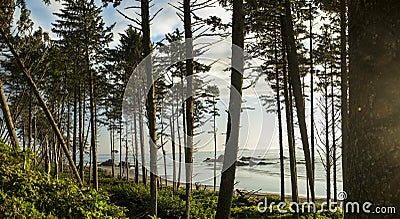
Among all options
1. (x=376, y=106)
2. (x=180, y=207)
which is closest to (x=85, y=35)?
(x=180, y=207)

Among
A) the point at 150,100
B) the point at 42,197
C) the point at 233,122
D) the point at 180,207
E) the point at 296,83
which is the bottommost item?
the point at 180,207

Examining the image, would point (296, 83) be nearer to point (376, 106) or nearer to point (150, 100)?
point (150, 100)

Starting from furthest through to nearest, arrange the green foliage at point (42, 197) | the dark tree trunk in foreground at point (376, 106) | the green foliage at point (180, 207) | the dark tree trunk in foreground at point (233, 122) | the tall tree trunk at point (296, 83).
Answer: the green foliage at point (180, 207) < the tall tree trunk at point (296, 83) < the dark tree trunk in foreground at point (233, 122) < the green foliage at point (42, 197) < the dark tree trunk in foreground at point (376, 106)

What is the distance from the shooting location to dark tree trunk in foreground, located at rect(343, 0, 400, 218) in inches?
46.3

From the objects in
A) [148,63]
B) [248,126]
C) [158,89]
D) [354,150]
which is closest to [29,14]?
[148,63]

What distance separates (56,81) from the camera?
21141 mm

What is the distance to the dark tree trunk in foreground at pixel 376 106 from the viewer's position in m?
1.17

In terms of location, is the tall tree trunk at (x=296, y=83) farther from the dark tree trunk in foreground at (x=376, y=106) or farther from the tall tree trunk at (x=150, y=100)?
the dark tree trunk in foreground at (x=376, y=106)

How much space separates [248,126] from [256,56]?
4275 millimetres

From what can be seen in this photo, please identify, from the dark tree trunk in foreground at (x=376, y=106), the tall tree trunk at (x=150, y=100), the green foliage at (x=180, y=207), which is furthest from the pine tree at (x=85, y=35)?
the dark tree trunk in foreground at (x=376, y=106)

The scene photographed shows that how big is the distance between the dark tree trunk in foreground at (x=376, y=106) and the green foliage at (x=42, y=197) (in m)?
3.87

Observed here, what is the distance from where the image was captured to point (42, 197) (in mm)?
4969

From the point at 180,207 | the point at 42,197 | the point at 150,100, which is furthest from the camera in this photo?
the point at 180,207

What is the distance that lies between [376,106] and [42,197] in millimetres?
4722
